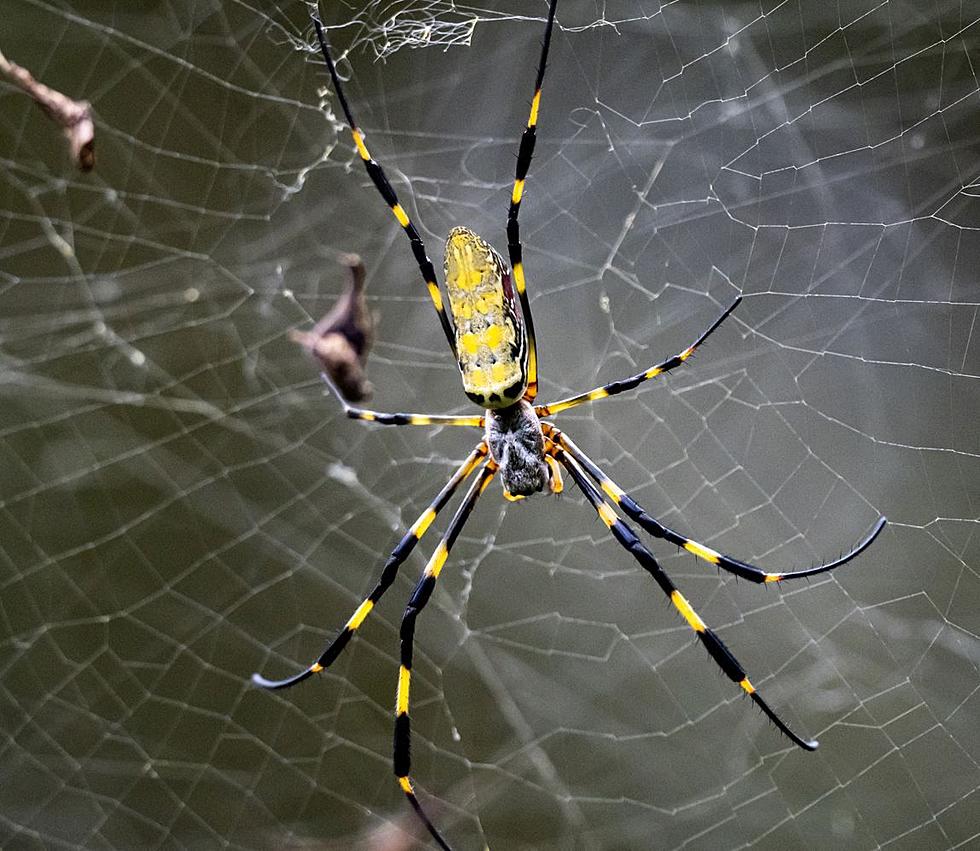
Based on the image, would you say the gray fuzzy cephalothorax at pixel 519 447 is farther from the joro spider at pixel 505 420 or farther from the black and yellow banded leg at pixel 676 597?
the black and yellow banded leg at pixel 676 597

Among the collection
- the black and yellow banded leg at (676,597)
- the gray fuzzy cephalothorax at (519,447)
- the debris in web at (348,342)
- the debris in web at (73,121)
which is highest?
the debris in web at (73,121)

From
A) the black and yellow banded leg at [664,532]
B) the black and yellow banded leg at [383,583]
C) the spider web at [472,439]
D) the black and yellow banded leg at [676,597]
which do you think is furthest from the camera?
the spider web at [472,439]

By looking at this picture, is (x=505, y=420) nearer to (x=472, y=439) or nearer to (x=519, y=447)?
(x=519, y=447)

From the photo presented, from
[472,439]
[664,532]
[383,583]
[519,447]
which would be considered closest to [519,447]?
[519,447]

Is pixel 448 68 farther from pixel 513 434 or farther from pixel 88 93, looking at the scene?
pixel 513 434

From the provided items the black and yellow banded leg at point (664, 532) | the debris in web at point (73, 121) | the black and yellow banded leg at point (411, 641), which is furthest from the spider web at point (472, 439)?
the debris in web at point (73, 121)

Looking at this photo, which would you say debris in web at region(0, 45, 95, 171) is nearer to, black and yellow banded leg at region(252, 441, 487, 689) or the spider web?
black and yellow banded leg at region(252, 441, 487, 689)

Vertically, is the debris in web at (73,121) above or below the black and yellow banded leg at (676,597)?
above

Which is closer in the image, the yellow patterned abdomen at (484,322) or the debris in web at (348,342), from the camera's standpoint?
the yellow patterned abdomen at (484,322)
